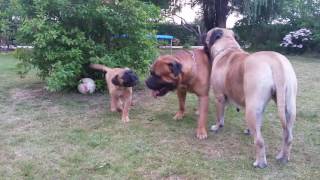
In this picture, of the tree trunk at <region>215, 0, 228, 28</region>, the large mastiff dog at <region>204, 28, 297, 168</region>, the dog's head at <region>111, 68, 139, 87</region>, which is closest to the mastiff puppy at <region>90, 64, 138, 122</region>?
the dog's head at <region>111, 68, 139, 87</region>

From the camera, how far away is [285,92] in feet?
12.2

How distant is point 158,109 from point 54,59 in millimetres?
2228

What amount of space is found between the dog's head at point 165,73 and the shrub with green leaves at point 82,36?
8.19 ft

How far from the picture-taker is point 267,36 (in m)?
21.7

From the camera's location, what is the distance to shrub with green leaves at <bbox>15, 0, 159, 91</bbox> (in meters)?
7.05

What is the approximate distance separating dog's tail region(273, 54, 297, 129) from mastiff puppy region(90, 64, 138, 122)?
2.45 meters

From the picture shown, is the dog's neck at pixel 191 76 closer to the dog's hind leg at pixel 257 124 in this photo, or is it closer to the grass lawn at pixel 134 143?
the grass lawn at pixel 134 143

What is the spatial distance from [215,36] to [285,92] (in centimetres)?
180

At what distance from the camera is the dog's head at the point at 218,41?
5.13m

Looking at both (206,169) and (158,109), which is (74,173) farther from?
(158,109)

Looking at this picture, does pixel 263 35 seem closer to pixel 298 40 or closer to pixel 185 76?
pixel 298 40

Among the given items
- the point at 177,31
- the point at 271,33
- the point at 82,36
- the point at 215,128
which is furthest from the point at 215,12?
the point at 215,128

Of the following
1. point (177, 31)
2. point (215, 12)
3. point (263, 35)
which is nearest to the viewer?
point (215, 12)

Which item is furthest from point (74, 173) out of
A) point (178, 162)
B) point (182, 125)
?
point (182, 125)
